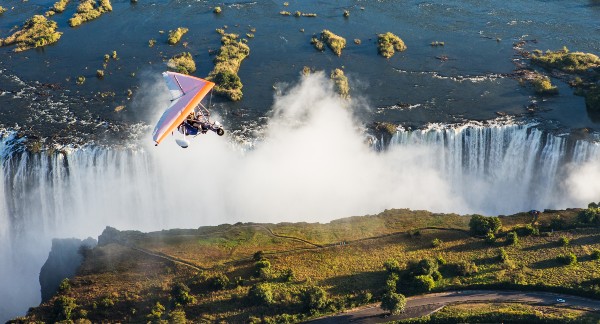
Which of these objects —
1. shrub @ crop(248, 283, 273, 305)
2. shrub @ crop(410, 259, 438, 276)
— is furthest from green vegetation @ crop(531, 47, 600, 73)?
shrub @ crop(248, 283, 273, 305)

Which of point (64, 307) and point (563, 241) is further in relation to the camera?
point (563, 241)

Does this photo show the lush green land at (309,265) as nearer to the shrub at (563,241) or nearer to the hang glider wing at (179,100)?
the shrub at (563,241)

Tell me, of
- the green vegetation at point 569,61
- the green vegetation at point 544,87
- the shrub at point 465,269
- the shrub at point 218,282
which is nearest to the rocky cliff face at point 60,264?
the shrub at point 218,282

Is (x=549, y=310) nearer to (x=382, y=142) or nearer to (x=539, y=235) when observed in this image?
(x=539, y=235)

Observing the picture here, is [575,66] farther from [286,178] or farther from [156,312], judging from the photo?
[156,312]

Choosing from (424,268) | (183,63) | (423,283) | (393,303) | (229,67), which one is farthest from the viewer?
(183,63)

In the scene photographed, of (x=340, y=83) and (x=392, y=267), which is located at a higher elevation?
(x=340, y=83)

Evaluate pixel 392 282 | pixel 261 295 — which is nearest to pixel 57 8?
pixel 261 295

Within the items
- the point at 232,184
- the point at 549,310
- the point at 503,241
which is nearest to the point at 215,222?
the point at 232,184
